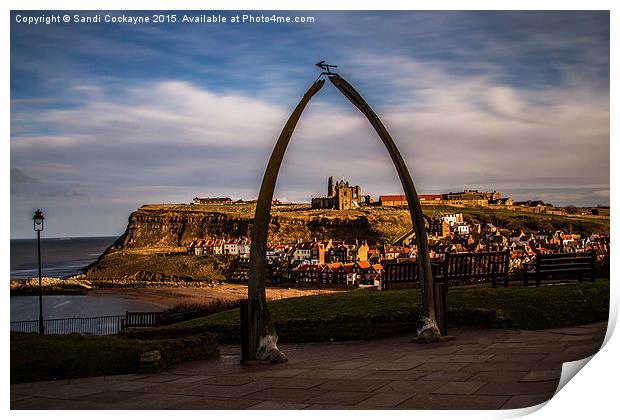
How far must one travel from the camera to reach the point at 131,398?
227 inches

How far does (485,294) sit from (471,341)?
2651mm

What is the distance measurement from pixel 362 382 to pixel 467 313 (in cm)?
360

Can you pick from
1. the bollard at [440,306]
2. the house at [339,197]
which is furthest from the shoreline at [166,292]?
the bollard at [440,306]

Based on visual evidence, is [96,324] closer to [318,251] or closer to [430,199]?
[318,251]

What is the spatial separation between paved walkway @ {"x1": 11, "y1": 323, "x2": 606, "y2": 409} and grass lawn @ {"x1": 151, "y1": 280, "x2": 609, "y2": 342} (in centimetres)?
108

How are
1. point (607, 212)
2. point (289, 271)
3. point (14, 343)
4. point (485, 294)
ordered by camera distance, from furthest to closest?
point (289, 271), point (485, 294), point (607, 212), point (14, 343)

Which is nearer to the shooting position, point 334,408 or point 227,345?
point 334,408

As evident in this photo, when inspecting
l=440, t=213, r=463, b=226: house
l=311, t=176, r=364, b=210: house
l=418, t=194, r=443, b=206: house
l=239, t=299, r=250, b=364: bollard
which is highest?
l=311, t=176, r=364, b=210: house

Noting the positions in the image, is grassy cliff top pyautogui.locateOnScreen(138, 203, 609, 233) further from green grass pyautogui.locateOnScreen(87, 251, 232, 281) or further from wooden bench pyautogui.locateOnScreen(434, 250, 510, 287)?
green grass pyautogui.locateOnScreen(87, 251, 232, 281)

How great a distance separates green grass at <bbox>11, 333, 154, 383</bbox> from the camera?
6672 millimetres

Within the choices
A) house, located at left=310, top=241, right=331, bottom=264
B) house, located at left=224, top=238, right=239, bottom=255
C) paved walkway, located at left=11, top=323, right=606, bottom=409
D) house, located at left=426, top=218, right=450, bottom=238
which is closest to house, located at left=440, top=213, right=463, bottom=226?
house, located at left=426, top=218, right=450, bottom=238

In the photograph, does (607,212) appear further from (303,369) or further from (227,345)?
(227,345)

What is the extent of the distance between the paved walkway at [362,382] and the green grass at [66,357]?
0.25m
